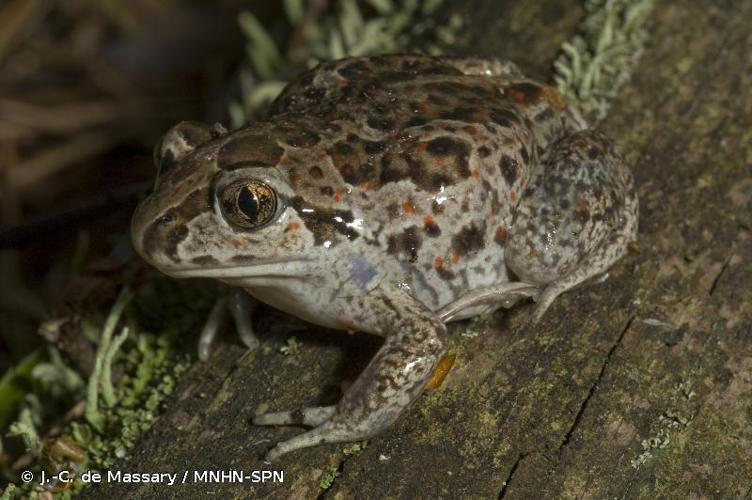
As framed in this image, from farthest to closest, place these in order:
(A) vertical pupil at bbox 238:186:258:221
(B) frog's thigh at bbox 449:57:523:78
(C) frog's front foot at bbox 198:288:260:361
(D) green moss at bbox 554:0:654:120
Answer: (D) green moss at bbox 554:0:654:120, (B) frog's thigh at bbox 449:57:523:78, (C) frog's front foot at bbox 198:288:260:361, (A) vertical pupil at bbox 238:186:258:221

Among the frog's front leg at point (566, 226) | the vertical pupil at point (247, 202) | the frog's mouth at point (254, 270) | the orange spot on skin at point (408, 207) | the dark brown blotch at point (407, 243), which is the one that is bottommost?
the frog's front leg at point (566, 226)

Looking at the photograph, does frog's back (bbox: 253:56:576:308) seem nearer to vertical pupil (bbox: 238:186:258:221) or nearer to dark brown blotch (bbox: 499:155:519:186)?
dark brown blotch (bbox: 499:155:519:186)

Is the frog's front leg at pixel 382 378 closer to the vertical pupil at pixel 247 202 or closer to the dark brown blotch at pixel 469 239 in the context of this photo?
the dark brown blotch at pixel 469 239

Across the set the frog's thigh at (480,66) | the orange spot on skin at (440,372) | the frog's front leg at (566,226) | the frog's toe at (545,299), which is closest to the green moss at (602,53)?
the frog's thigh at (480,66)

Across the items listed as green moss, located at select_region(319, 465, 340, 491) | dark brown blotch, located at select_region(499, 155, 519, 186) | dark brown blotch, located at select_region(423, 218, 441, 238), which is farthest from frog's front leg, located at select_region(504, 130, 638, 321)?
green moss, located at select_region(319, 465, 340, 491)

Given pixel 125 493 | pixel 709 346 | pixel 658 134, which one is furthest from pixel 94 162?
pixel 709 346

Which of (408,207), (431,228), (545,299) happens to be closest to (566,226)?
(545,299)

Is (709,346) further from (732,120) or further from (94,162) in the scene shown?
(94,162)
